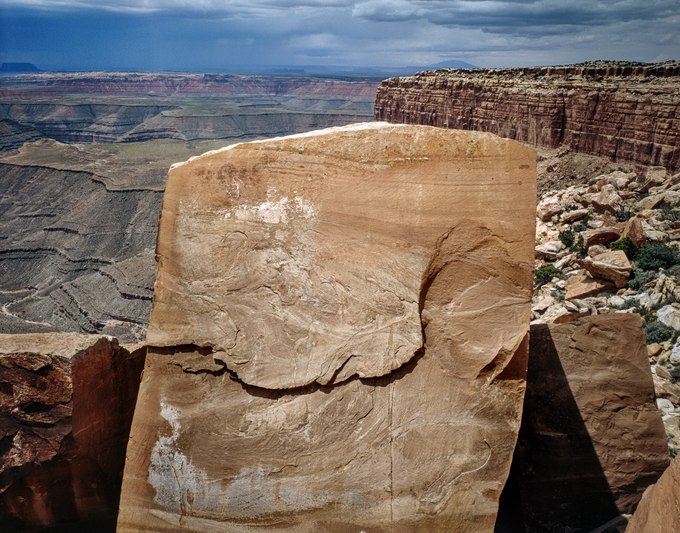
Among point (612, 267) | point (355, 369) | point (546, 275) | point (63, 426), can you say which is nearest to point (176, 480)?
point (63, 426)

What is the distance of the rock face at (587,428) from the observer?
18.9 feet

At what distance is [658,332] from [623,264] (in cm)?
331

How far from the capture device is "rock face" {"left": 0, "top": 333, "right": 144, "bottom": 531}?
18.1ft

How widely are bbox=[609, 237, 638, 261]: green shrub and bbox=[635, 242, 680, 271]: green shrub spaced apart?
0.23 metres

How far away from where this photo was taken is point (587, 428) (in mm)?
5867

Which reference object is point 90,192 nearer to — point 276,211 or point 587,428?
point 276,211

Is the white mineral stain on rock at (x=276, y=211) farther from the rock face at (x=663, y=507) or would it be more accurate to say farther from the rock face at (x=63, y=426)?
the rock face at (x=663, y=507)

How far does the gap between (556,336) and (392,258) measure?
7.28 ft

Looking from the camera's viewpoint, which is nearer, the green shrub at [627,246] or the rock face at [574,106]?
the green shrub at [627,246]

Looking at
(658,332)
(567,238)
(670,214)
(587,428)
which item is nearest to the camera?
(587,428)

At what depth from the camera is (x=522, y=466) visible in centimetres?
571

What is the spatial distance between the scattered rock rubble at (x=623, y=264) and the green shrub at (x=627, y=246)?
0.08 feet

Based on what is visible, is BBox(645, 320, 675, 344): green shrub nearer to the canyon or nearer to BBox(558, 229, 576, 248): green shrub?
the canyon

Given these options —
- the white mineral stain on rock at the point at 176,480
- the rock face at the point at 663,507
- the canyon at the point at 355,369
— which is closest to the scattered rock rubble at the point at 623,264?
the canyon at the point at 355,369
